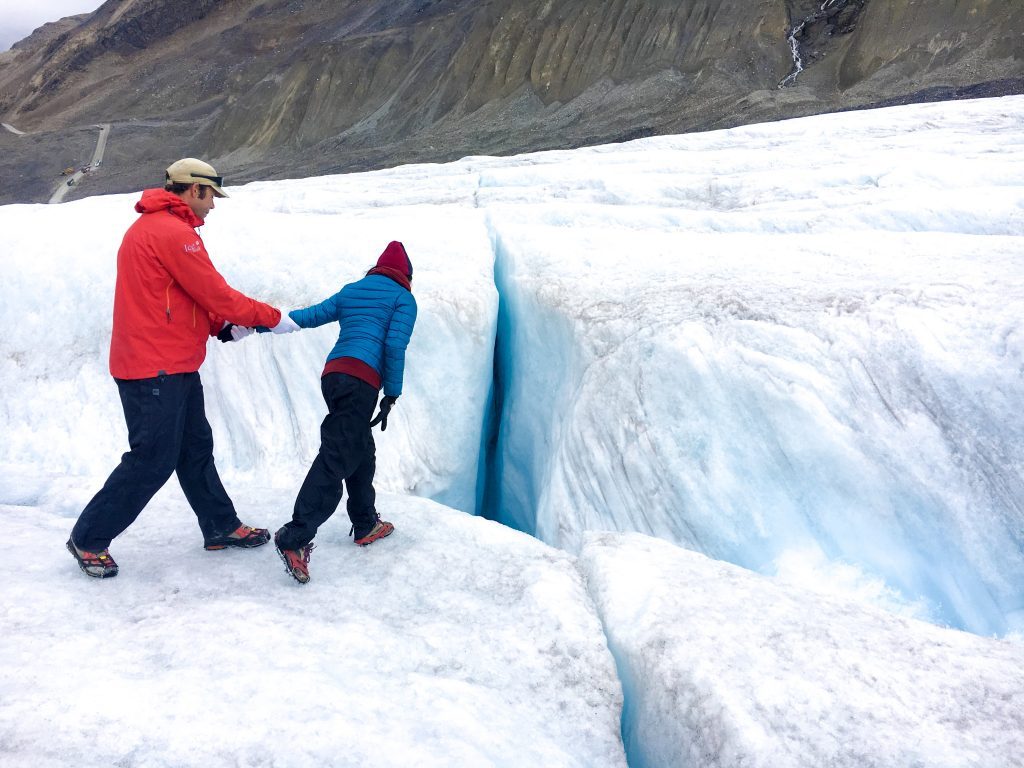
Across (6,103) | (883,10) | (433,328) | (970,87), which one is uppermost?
(6,103)

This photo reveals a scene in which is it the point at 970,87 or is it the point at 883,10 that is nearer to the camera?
the point at 970,87

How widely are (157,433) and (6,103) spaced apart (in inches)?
2718

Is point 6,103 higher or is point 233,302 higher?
point 6,103

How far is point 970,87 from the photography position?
64.7 feet

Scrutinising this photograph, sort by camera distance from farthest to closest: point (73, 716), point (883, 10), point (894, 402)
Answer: point (883, 10) < point (894, 402) < point (73, 716)

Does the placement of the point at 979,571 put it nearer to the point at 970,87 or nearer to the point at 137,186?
the point at 970,87

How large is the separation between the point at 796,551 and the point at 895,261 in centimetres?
184

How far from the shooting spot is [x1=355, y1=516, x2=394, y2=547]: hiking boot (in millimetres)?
3016

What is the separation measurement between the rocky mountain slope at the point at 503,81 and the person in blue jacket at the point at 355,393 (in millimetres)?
21563

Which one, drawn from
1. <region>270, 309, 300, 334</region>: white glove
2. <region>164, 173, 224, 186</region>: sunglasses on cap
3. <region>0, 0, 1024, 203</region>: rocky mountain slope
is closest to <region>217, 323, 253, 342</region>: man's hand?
<region>270, 309, 300, 334</region>: white glove

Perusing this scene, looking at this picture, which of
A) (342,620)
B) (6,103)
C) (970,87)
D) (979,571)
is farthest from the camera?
(6,103)

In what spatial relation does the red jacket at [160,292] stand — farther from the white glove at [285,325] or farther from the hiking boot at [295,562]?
the hiking boot at [295,562]

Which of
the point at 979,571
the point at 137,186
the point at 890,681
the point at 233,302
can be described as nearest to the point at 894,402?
the point at 979,571

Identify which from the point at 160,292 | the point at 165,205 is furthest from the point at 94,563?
the point at 165,205
